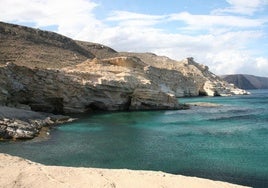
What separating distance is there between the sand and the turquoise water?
15.3ft

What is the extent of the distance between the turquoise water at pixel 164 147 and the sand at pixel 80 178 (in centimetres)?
466

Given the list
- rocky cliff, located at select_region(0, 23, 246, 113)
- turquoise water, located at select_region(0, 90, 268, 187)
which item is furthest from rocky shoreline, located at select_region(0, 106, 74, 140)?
rocky cliff, located at select_region(0, 23, 246, 113)

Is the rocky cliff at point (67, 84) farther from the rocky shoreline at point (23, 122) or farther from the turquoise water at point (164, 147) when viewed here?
the turquoise water at point (164, 147)

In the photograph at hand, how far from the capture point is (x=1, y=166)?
61.3ft

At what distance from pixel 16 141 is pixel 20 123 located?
4.56 m

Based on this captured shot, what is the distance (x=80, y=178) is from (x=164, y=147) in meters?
14.8

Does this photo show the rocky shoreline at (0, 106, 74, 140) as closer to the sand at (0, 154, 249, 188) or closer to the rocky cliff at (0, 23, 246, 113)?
the rocky cliff at (0, 23, 246, 113)

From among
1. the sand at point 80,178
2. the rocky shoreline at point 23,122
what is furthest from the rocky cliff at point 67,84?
the sand at point 80,178

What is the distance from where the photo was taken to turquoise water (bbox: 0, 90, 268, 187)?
2470 centimetres

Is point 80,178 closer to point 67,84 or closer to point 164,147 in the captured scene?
point 164,147

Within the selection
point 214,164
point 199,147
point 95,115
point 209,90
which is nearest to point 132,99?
point 95,115

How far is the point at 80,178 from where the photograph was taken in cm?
1781

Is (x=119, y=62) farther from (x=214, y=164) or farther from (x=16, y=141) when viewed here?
(x=214, y=164)

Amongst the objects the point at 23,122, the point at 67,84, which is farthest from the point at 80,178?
the point at 67,84
